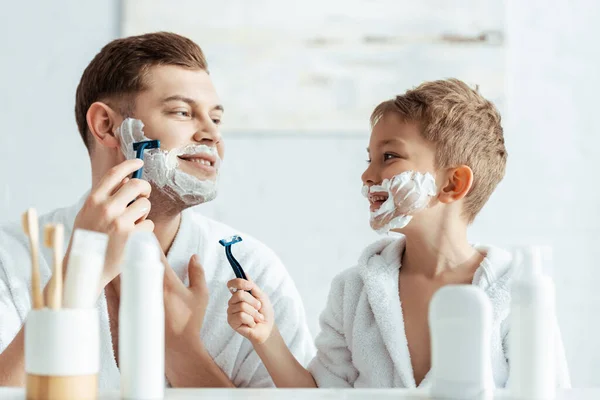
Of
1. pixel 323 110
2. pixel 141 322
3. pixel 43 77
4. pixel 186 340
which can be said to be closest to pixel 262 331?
pixel 186 340

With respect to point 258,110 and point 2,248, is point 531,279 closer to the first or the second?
point 2,248

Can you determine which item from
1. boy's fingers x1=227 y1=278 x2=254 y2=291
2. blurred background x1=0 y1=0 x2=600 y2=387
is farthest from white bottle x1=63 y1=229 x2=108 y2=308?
blurred background x1=0 y1=0 x2=600 y2=387

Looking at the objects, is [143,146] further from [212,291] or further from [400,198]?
[400,198]

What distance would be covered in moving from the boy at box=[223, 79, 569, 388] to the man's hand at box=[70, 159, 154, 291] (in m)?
0.23

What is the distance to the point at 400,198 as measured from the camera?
3.76 feet

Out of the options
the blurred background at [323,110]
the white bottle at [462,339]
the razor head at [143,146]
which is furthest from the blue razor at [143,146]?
the white bottle at [462,339]

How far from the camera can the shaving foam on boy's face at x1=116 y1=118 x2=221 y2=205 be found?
1253mm

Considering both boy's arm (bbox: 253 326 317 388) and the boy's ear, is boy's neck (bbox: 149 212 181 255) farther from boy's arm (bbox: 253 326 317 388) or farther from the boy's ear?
the boy's ear

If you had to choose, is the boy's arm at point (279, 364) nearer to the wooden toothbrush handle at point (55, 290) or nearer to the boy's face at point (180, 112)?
the boy's face at point (180, 112)

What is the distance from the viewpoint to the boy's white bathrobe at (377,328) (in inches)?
42.4

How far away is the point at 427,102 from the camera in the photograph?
1183 millimetres

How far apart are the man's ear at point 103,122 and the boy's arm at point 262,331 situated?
402 mm

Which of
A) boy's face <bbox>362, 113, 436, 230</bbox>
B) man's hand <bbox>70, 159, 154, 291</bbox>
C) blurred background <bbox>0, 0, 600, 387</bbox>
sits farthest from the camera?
blurred background <bbox>0, 0, 600, 387</bbox>

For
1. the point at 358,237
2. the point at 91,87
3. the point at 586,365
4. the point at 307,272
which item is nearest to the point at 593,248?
the point at 586,365
